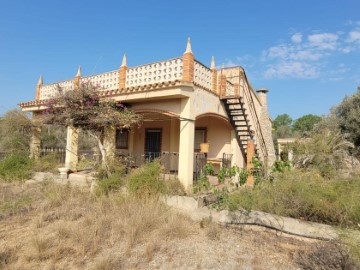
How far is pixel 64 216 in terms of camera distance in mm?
6633

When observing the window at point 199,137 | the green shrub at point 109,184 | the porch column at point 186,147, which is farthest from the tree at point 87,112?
the window at point 199,137

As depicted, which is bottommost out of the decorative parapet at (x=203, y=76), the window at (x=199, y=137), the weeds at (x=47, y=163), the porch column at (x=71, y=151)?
the weeds at (x=47, y=163)

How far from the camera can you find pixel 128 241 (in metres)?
5.11

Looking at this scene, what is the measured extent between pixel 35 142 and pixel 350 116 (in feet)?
62.2

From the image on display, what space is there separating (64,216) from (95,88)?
5167mm

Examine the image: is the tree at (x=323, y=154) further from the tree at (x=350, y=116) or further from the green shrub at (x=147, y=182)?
the green shrub at (x=147, y=182)

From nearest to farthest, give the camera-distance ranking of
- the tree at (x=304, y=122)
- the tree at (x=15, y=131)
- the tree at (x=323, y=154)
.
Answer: the tree at (x=323, y=154) < the tree at (x=15, y=131) < the tree at (x=304, y=122)

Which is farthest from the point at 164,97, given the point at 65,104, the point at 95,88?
the point at 65,104

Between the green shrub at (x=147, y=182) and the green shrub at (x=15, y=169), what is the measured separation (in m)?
6.46

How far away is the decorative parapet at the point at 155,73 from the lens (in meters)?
8.68

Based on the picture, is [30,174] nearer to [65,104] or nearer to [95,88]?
[65,104]

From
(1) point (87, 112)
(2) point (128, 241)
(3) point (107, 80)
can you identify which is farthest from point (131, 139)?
(2) point (128, 241)

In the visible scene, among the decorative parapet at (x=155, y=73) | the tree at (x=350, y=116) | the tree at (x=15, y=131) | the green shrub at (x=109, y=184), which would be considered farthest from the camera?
the tree at (x=350, y=116)

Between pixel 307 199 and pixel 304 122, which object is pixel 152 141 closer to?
pixel 307 199
